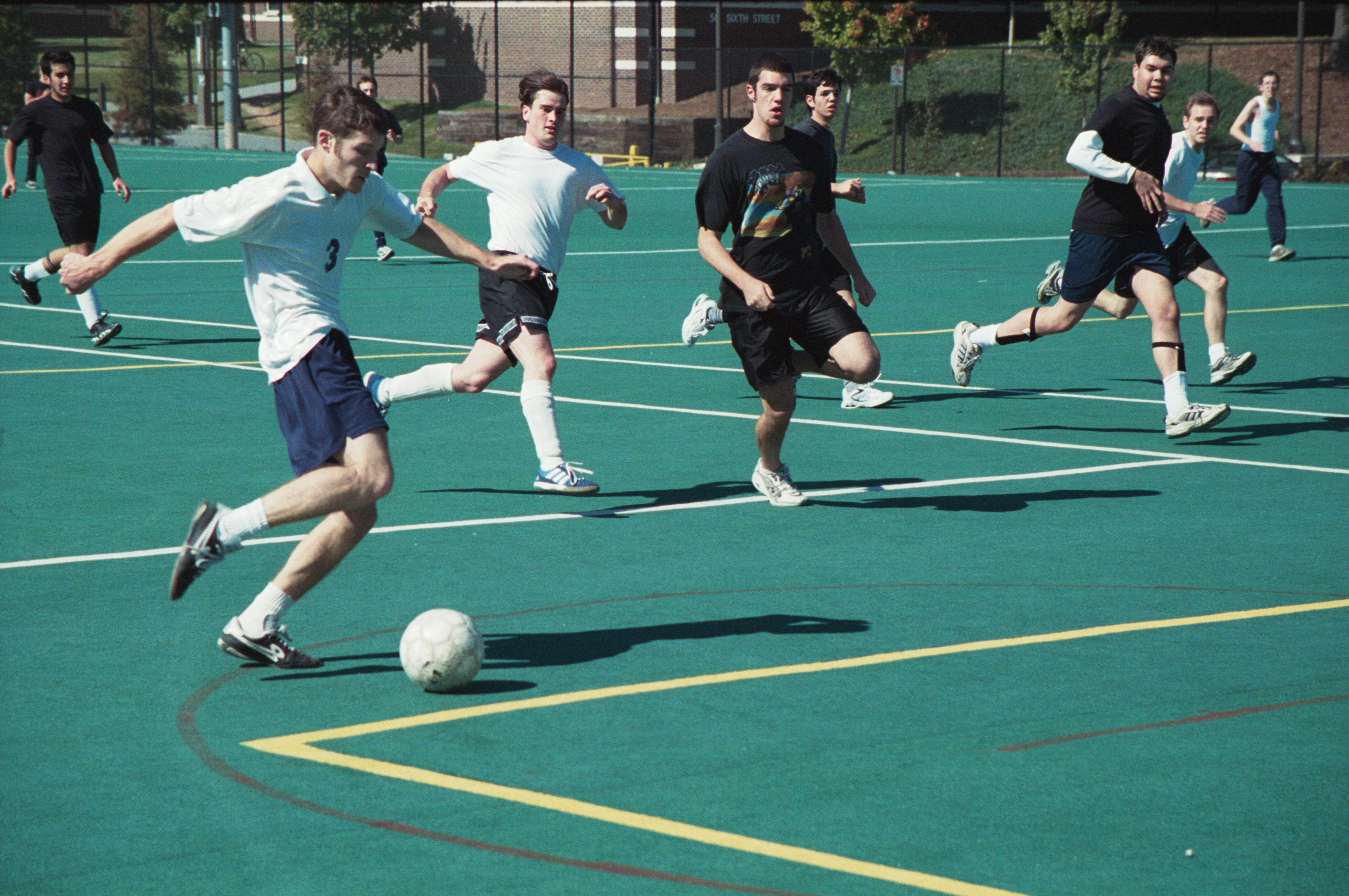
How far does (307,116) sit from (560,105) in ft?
163

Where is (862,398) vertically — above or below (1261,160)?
below

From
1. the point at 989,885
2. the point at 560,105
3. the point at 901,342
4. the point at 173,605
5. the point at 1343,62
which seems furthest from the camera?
the point at 1343,62

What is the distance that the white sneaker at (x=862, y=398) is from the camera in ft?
40.8

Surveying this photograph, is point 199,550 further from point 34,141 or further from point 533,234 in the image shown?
point 34,141

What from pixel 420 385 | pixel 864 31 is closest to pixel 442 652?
pixel 420 385

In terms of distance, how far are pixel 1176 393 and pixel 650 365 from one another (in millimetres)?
4798

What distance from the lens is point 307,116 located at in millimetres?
57312

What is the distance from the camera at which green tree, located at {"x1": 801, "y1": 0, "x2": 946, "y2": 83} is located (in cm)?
5422

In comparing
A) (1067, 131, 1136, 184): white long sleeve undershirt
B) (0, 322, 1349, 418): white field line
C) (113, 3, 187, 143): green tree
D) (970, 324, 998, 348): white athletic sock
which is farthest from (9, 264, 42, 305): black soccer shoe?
(113, 3, 187, 143): green tree

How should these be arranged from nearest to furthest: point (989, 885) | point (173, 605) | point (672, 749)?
point (989, 885) < point (672, 749) < point (173, 605)

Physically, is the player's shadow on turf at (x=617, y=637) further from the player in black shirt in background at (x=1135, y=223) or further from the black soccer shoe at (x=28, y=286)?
the black soccer shoe at (x=28, y=286)

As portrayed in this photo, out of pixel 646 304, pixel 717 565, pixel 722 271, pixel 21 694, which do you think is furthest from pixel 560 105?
pixel 646 304

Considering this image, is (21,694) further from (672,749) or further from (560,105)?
(560,105)

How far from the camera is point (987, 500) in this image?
945cm
